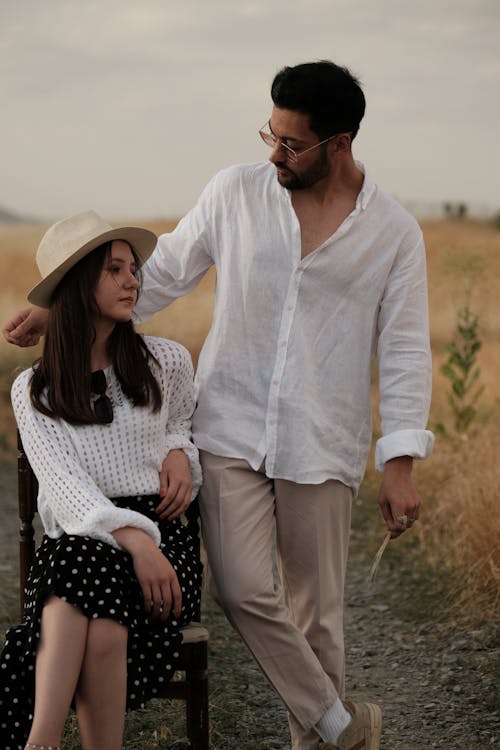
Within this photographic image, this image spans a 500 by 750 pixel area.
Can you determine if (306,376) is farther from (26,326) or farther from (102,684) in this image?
(102,684)

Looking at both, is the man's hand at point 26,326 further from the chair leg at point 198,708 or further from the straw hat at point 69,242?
the chair leg at point 198,708

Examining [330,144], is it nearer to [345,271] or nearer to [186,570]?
[345,271]

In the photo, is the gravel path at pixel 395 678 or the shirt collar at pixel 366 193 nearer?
the shirt collar at pixel 366 193

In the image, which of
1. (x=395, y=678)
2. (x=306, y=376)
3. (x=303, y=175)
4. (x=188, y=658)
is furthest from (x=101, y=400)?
(x=395, y=678)

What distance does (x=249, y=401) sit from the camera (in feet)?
11.1

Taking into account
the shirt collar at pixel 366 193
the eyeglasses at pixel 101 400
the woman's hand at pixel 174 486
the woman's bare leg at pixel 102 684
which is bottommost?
the woman's bare leg at pixel 102 684

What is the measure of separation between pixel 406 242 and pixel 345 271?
0.67 ft

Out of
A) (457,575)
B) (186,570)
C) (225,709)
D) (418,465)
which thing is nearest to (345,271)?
(186,570)

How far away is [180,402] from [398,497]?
662 millimetres

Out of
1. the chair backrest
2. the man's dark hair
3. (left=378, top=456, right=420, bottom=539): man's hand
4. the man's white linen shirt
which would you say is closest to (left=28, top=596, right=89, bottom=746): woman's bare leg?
the chair backrest

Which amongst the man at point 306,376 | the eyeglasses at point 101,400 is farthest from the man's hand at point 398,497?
the eyeglasses at point 101,400

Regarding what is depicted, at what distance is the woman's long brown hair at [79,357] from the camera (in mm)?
3186

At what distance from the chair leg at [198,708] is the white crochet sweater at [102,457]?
431 millimetres

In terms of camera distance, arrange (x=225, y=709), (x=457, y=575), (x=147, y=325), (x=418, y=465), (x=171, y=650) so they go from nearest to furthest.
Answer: (x=171, y=650)
(x=225, y=709)
(x=457, y=575)
(x=418, y=465)
(x=147, y=325)
